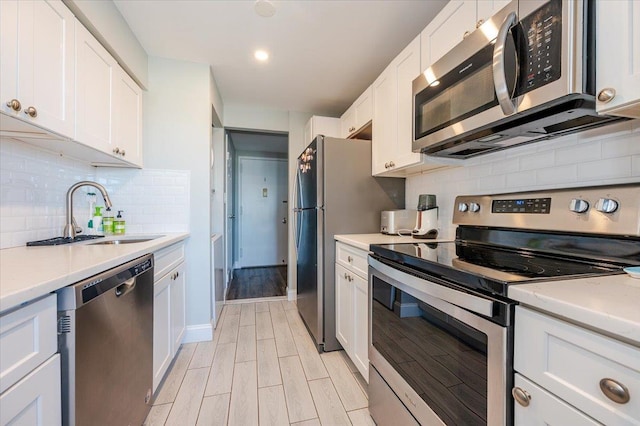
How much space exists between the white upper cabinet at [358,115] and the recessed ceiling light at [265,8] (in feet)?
2.91

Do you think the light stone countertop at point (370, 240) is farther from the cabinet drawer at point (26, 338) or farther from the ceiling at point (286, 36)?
the ceiling at point (286, 36)

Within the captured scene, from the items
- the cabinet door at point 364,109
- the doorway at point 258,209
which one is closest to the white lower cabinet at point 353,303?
the cabinet door at point 364,109

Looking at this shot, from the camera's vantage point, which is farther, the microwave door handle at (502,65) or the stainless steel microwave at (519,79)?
the microwave door handle at (502,65)

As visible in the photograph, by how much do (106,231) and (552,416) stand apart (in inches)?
102

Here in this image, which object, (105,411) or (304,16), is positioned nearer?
(105,411)

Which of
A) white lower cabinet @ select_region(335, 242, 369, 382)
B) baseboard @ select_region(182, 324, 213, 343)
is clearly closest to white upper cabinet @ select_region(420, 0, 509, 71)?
white lower cabinet @ select_region(335, 242, 369, 382)

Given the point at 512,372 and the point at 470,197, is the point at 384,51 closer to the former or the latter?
the point at 470,197

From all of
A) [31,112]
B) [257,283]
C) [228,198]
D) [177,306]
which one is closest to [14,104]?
[31,112]

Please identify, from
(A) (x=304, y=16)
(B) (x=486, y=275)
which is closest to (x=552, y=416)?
(B) (x=486, y=275)

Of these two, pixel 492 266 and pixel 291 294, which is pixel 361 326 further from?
pixel 291 294

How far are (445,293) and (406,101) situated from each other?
125 cm

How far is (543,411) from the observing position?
598 mm

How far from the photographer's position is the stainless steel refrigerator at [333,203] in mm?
2078

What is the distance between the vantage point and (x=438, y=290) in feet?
2.96
